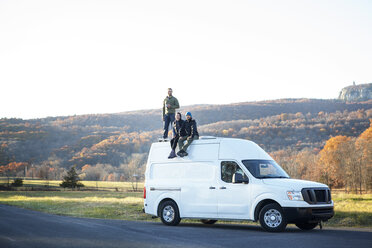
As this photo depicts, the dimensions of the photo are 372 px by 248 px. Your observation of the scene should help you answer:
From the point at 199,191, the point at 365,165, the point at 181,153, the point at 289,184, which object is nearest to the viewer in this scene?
the point at 289,184

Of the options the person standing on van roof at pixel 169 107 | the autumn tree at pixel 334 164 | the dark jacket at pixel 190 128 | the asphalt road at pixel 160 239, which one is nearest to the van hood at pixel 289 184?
the asphalt road at pixel 160 239

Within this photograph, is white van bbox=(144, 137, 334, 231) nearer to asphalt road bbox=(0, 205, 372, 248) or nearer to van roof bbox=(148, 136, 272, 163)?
van roof bbox=(148, 136, 272, 163)

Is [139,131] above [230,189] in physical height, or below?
above

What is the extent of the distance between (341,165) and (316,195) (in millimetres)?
63715

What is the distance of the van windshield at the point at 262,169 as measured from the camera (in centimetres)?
1482

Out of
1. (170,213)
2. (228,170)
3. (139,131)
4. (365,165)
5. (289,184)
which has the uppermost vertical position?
(139,131)

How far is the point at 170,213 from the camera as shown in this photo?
16781mm

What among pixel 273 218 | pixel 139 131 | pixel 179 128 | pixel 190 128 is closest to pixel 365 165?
pixel 179 128

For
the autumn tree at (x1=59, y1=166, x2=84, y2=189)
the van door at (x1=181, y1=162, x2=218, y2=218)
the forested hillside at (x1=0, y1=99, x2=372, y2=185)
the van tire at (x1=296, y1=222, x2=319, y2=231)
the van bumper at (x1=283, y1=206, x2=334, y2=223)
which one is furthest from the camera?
the forested hillside at (x1=0, y1=99, x2=372, y2=185)

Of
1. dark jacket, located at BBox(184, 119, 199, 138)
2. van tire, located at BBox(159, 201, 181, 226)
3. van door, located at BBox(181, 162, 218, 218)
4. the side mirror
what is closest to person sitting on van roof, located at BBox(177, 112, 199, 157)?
dark jacket, located at BBox(184, 119, 199, 138)

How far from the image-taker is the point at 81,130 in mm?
164000

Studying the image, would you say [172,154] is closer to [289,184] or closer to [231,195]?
[231,195]

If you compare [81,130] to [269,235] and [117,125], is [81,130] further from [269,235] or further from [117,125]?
[269,235]

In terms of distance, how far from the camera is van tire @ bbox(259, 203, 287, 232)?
44.6 feet
